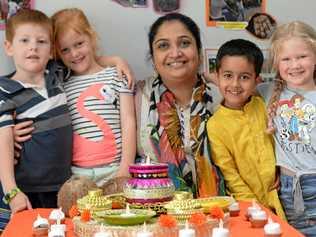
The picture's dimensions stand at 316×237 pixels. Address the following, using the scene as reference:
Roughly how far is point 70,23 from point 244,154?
2.13 feet

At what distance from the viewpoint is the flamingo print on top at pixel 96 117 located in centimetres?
173

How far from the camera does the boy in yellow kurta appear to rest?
5.41ft

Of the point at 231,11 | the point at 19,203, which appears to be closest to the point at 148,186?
the point at 19,203

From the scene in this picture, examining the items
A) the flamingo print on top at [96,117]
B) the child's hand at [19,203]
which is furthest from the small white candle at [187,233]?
the flamingo print on top at [96,117]

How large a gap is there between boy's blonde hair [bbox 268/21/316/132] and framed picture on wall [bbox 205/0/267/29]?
9.0 inches

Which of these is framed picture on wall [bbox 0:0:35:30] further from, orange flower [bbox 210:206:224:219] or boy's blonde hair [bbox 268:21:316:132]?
orange flower [bbox 210:206:224:219]

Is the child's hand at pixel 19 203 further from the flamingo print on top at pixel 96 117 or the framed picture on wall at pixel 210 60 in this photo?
the framed picture on wall at pixel 210 60

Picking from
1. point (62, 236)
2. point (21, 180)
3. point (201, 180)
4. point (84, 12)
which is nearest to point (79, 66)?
point (84, 12)

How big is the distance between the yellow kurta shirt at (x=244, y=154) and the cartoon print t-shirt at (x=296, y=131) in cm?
4

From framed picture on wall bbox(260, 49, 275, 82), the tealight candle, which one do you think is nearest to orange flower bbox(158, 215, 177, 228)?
the tealight candle

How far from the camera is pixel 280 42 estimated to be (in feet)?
5.45

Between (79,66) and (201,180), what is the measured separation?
51 cm

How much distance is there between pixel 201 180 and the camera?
5.57 ft

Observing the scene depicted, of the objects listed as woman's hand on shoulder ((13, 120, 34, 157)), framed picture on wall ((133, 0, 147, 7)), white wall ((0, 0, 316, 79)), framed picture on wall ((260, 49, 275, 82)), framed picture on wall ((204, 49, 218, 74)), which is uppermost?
framed picture on wall ((133, 0, 147, 7))
